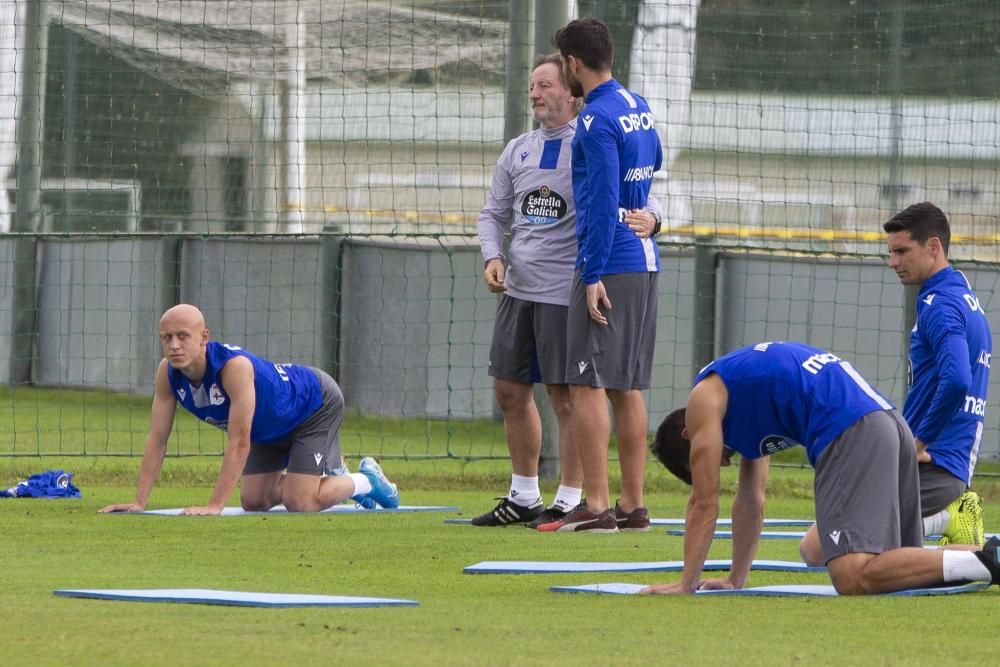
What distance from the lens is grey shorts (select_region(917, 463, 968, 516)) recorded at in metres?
7.11

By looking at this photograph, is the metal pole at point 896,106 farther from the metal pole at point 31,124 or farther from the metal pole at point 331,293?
the metal pole at point 31,124

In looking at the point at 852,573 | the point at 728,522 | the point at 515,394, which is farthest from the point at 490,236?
the point at 852,573

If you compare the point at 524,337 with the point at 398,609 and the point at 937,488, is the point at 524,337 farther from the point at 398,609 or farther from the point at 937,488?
the point at 398,609

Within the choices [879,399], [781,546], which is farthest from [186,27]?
[879,399]

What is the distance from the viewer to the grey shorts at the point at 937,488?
23.3 ft

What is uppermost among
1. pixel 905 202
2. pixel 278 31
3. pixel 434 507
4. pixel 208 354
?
pixel 278 31

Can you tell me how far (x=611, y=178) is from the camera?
7.89 meters

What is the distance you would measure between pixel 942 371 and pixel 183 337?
3.33 m

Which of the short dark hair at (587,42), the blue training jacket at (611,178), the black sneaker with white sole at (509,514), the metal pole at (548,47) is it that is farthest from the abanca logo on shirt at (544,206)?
the metal pole at (548,47)

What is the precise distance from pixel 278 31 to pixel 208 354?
4598 mm

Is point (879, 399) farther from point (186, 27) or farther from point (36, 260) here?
point (36, 260)

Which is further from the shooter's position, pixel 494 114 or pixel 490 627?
pixel 494 114

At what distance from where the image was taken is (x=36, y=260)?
14.8m

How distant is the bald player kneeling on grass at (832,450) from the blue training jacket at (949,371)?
1005 millimetres
